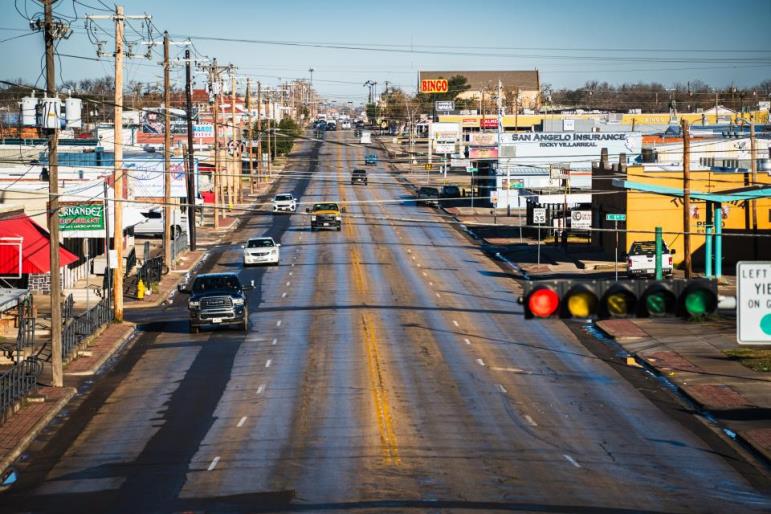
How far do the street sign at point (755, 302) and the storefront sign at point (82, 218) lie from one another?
41.1 metres

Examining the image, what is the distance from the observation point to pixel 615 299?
15.0 m

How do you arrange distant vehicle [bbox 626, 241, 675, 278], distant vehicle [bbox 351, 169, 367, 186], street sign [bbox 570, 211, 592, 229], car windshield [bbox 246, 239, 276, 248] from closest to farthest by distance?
distant vehicle [bbox 626, 241, 675, 278]
car windshield [bbox 246, 239, 276, 248]
street sign [bbox 570, 211, 592, 229]
distant vehicle [bbox 351, 169, 367, 186]

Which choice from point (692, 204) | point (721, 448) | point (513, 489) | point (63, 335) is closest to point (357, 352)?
point (63, 335)

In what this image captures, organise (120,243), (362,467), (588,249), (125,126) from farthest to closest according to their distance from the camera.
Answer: (125,126) → (588,249) → (120,243) → (362,467)

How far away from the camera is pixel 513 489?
21766 mm

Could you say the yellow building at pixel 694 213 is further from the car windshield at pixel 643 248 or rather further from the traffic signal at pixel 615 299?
the traffic signal at pixel 615 299

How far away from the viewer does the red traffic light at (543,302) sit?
15.0 metres

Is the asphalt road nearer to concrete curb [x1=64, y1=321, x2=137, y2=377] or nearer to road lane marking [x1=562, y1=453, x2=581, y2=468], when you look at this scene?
road lane marking [x1=562, y1=453, x2=581, y2=468]

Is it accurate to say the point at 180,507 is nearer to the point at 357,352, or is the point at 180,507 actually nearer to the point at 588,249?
the point at 357,352

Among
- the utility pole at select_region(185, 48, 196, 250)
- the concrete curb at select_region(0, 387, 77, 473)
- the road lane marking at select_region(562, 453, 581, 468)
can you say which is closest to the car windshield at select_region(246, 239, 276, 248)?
the utility pole at select_region(185, 48, 196, 250)

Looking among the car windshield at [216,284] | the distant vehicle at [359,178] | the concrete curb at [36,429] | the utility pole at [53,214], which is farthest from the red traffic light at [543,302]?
the distant vehicle at [359,178]

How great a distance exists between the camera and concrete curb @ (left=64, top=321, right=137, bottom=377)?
3578 cm

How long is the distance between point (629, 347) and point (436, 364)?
26.5 ft

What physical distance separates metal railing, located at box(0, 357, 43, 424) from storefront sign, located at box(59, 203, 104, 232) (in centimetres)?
2025
